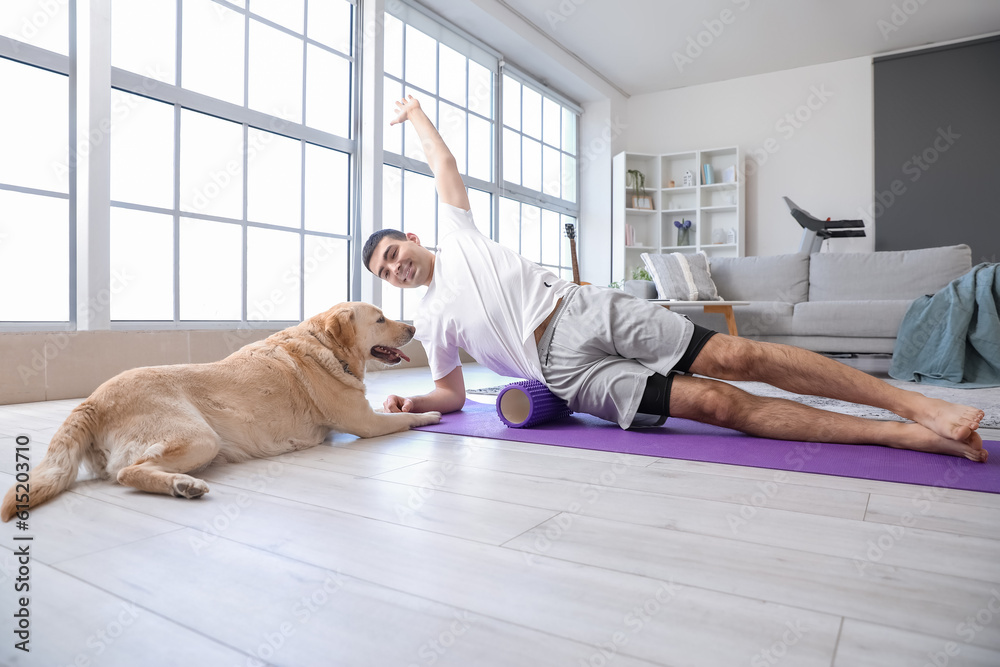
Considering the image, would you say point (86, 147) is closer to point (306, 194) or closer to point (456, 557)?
point (306, 194)

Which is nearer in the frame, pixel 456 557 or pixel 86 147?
pixel 456 557

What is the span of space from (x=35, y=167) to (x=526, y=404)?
2.72 m

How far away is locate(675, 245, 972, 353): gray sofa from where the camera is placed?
408 centimetres

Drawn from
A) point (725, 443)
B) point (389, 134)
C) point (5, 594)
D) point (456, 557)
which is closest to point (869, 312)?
point (725, 443)

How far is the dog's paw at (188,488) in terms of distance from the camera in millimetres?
1246

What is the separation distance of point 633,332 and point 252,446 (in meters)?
1.08

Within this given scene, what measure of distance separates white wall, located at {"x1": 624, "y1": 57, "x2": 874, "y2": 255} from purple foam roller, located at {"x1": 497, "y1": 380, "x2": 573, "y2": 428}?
596 cm

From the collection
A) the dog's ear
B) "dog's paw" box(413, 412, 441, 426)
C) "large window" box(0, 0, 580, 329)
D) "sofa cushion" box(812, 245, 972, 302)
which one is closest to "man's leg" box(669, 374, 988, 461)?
"dog's paw" box(413, 412, 441, 426)

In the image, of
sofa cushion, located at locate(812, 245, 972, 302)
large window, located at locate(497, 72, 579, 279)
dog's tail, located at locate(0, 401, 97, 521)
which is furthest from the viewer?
large window, located at locate(497, 72, 579, 279)

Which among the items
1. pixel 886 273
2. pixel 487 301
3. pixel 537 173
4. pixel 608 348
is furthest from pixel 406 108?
pixel 537 173

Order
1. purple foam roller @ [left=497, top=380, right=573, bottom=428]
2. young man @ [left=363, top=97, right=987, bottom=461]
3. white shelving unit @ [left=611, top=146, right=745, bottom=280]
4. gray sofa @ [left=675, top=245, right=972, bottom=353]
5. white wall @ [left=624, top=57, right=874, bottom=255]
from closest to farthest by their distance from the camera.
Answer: young man @ [left=363, top=97, right=987, bottom=461]
purple foam roller @ [left=497, top=380, right=573, bottom=428]
gray sofa @ [left=675, top=245, right=972, bottom=353]
white wall @ [left=624, top=57, right=874, bottom=255]
white shelving unit @ [left=611, top=146, right=745, bottom=280]

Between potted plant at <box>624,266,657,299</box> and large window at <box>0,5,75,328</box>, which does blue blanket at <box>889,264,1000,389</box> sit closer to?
potted plant at <box>624,266,657,299</box>

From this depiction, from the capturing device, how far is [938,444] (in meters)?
1.52

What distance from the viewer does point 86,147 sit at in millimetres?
3041
